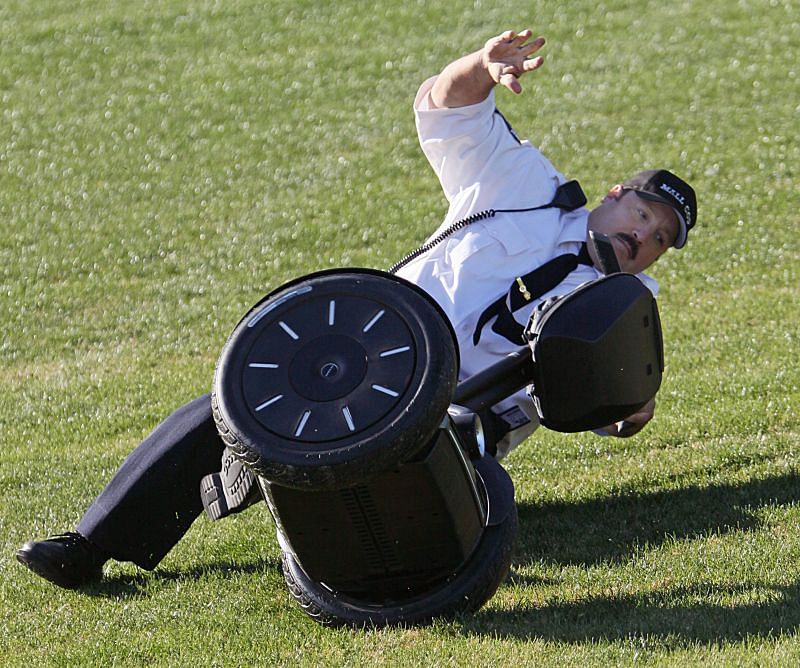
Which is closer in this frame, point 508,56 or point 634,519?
point 508,56

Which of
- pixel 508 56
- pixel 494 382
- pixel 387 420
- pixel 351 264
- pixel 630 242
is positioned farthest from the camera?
pixel 351 264

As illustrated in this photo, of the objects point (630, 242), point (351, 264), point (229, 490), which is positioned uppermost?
point (229, 490)

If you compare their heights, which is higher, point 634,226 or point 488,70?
point 488,70

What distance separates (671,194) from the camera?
5.08 metres

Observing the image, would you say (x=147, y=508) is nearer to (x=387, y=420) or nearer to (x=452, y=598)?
(x=452, y=598)

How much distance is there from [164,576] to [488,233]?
1.62 m

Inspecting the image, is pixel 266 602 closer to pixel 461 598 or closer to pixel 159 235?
pixel 461 598

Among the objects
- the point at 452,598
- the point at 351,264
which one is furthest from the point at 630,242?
the point at 351,264

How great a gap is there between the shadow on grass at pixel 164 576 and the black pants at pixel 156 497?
68 mm

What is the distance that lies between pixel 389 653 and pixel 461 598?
280mm

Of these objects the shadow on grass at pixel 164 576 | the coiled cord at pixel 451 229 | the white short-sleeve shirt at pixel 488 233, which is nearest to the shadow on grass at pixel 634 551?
the white short-sleeve shirt at pixel 488 233

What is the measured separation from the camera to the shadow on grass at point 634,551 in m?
3.76

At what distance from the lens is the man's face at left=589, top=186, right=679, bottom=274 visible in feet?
16.4

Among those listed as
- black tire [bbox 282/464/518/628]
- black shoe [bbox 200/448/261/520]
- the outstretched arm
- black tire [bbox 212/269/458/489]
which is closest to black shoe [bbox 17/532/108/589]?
black shoe [bbox 200/448/261/520]
